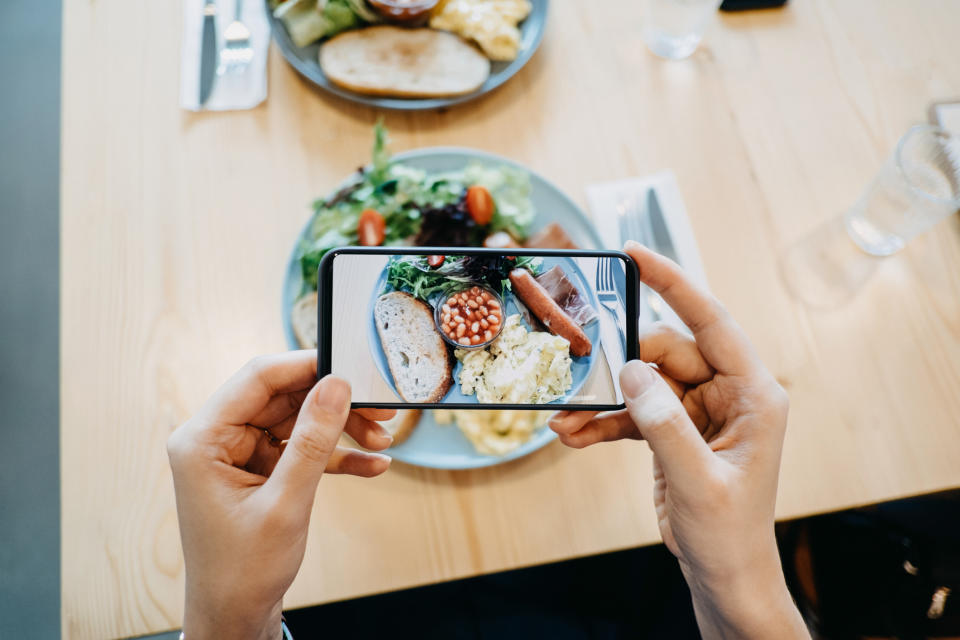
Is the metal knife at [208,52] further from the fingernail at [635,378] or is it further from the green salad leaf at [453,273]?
the fingernail at [635,378]

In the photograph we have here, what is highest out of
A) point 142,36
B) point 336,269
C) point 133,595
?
point 142,36

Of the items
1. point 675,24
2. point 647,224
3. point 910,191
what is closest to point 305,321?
point 647,224

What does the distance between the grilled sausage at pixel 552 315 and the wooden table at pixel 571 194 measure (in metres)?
0.41

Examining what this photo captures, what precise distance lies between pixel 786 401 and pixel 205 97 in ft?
4.80

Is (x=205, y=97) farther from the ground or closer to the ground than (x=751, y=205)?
farther from the ground

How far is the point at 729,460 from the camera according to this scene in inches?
35.5

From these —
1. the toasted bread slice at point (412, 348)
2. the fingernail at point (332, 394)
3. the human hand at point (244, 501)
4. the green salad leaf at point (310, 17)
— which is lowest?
the human hand at point (244, 501)

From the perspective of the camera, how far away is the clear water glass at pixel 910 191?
1.27 m

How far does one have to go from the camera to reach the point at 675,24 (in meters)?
1.48

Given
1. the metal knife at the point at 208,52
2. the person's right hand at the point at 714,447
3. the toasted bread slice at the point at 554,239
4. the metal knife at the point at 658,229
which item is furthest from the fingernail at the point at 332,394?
the metal knife at the point at 208,52

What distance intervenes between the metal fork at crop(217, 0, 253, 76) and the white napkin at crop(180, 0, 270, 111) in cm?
1

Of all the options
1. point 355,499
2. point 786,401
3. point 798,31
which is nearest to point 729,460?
point 786,401

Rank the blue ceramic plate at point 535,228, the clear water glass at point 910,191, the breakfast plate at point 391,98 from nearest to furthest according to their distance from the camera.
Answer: the blue ceramic plate at point 535,228
the clear water glass at point 910,191
the breakfast plate at point 391,98

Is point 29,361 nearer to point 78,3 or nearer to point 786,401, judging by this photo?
point 78,3
